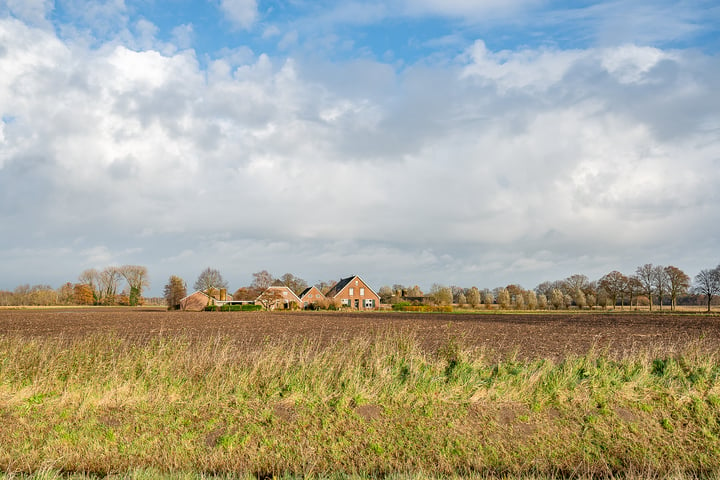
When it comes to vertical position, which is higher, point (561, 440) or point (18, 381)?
point (18, 381)

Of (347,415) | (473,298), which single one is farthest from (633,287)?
(347,415)

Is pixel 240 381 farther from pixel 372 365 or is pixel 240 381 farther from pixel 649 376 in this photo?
pixel 649 376

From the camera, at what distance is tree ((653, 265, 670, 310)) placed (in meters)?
101

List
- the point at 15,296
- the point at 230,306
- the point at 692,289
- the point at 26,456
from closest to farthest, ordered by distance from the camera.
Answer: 1. the point at 26,456
2. the point at 230,306
3. the point at 692,289
4. the point at 15,296

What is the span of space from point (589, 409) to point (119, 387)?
1015 cm

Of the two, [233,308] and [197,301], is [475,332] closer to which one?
[233,308]

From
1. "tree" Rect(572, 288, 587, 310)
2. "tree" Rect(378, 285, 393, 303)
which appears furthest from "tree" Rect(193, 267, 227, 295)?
"tree" Rect(572, 288, 587, 310)

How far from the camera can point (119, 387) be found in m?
11.2

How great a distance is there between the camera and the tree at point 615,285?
109m

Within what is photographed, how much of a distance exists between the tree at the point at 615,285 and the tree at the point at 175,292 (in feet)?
284

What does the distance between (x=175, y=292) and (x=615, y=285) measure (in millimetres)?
91075

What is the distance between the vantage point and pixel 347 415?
10477 millimetres

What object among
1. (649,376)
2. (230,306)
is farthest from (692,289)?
(649,376)

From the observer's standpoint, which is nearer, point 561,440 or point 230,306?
point 561,440
